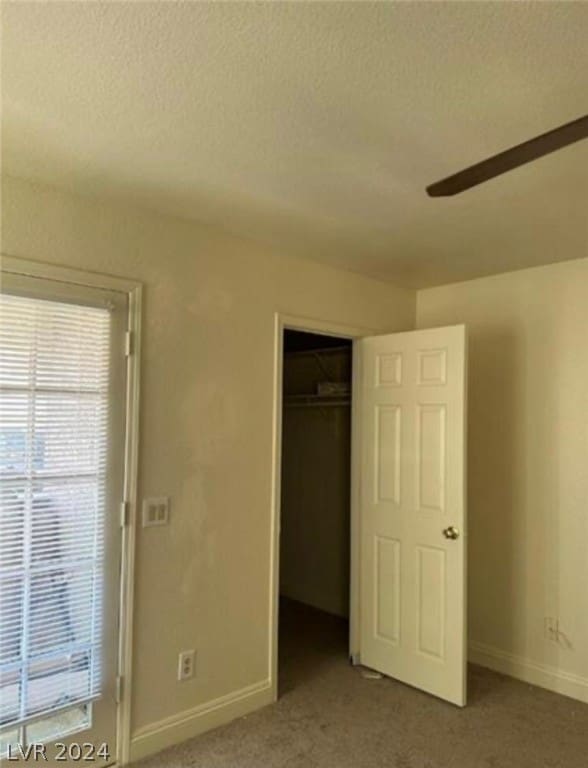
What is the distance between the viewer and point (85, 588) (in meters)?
2.25

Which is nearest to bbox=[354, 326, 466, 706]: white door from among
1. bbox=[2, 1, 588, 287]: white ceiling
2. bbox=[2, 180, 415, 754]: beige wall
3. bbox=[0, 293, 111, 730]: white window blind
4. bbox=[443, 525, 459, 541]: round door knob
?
bbox=[443, 525, 459, 541]: round door knob

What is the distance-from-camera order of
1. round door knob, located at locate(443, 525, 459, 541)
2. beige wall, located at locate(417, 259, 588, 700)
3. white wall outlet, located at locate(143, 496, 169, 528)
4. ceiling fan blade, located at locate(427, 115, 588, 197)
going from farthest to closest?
beige wall, located at locate(417, 259, 588, 700) → round door knob, located at locate(443, 525, 459, 541) → white wall outlet, located at locate(143, 496, 169, 528) → ceiling fan blade, located at locate(427, 115, 588, 197)

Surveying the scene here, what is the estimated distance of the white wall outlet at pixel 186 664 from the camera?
2.53 metres

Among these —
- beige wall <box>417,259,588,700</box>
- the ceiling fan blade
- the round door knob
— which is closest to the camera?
the ceiling fan blade

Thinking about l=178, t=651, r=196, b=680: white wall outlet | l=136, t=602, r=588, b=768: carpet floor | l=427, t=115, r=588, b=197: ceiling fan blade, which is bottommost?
l=136, t=602, r=588, b=768: carpet floor

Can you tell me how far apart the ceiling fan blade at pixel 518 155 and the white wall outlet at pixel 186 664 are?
7.51 ft

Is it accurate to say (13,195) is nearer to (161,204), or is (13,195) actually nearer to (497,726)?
(161,204)

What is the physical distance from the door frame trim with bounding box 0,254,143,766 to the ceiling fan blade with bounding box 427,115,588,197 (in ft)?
4.71

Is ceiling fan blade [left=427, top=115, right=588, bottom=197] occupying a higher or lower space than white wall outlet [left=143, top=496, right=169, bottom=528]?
higher

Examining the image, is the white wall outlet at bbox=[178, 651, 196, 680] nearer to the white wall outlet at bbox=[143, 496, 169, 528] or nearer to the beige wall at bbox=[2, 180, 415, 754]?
the beige wall at bbox=[2, 180, 415, 754]

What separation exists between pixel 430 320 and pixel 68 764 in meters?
3.24

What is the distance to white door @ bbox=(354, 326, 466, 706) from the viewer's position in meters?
2.92

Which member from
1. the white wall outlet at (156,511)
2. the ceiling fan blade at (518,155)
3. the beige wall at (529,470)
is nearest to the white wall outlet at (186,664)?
the white wall outlet at (156,511)

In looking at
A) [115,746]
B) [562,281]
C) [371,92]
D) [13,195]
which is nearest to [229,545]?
[115,746]
